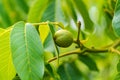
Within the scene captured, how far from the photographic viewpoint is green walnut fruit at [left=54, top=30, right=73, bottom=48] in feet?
4.99

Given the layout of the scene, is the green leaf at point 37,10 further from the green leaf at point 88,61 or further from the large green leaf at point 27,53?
the large green leaf at point 27,53

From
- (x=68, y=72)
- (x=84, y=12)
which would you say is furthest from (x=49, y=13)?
(x=68, y=72)

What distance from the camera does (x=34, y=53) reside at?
1.31 metres

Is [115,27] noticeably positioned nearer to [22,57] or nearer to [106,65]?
[22,57]

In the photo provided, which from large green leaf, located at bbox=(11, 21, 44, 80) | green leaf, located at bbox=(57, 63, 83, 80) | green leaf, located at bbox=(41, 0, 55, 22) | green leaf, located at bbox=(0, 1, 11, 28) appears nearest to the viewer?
large green leaf, located at bbox=(11, 21, 44, 80)

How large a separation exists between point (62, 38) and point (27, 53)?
28 cm

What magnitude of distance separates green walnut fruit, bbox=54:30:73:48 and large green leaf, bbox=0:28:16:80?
8.6 inches

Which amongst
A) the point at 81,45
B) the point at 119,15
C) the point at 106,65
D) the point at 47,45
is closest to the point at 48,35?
the point at 47,45

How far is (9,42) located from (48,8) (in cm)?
61

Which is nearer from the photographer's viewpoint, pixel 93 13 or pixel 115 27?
pixel 115 27

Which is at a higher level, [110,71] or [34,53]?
[34,53]

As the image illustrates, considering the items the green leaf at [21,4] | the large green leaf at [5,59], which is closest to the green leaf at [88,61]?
the green leaf at [21,4]

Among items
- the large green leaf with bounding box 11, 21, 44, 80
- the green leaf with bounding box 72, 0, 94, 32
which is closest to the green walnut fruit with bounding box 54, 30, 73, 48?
the large green leaf with bounding box 11, 21, 44, 80

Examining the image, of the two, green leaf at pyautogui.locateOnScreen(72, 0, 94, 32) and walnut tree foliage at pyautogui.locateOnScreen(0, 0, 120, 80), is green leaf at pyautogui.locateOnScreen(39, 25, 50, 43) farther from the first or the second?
green leaf at pyautogui.locateOnScreen(72, 0, 94, 32)
